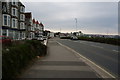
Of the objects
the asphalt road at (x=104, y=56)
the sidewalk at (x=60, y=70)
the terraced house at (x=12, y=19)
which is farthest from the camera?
the terraced house at (x=12, y=19)

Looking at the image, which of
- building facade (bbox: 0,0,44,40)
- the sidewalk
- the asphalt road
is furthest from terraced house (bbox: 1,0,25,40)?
the sidewalk

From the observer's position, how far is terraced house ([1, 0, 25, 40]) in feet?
104

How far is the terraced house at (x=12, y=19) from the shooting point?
1246 inches

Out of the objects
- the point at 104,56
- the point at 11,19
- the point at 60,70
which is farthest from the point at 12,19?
the point at 60,70

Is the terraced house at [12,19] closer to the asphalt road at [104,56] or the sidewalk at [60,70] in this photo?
the asphalt road at [104,56]

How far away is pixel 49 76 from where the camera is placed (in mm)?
6504

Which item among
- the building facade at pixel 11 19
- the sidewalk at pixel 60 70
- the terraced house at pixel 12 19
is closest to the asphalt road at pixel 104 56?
the sidewalk at pixel 60 70

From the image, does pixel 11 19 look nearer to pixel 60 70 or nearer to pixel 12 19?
pixel 12 19

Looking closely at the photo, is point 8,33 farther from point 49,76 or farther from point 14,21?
point 49,76

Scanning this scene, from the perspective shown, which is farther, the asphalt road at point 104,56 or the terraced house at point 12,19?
the terraced house at point 12,19

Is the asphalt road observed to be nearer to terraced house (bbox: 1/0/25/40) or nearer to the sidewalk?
the sidewalk

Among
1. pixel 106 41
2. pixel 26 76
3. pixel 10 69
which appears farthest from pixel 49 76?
pixel 106 41

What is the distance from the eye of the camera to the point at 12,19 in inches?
1464

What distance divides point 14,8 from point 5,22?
301 inches
